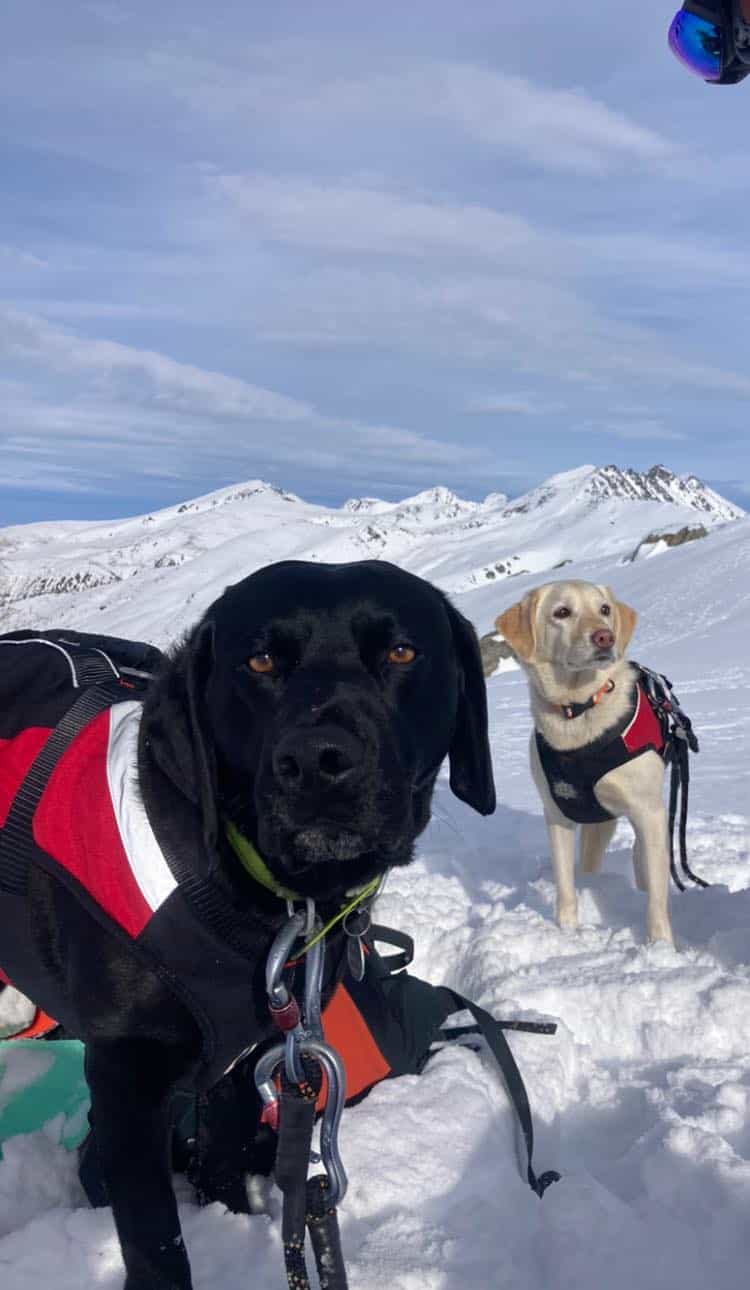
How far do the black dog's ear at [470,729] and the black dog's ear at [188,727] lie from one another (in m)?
0.68

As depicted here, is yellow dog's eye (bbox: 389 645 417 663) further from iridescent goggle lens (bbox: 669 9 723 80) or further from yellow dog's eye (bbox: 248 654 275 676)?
iridescent goggle lens (bbox: 669 9 723 80)

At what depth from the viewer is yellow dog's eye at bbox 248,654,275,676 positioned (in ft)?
7.47

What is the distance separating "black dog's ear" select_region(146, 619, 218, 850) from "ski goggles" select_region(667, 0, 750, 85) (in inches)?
135

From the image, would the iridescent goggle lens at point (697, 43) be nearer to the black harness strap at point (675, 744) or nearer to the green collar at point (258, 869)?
the black harness strap at point (675, 744)

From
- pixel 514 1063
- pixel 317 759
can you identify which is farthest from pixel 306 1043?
pixel 514 1063

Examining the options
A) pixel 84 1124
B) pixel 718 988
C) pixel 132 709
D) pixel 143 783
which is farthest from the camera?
pixel 718 988

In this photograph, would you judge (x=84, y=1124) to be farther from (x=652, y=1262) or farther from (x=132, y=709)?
(x=652, y=1262)

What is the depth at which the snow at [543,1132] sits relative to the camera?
2354 mm

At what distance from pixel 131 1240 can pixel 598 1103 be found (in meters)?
1.64

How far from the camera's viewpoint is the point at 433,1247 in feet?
7.86

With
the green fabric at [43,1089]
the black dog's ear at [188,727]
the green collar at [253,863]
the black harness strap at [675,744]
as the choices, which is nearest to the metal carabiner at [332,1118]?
the green collar at [253,863]

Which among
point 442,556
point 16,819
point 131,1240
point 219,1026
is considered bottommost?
point 131,1240

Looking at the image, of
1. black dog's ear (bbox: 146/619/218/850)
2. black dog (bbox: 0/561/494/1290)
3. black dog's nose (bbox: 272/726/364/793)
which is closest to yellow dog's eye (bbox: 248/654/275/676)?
black dog (bbox: 0/561/494/1290)

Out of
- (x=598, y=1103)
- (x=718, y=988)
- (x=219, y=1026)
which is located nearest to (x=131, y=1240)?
(x=219, y=1026)
